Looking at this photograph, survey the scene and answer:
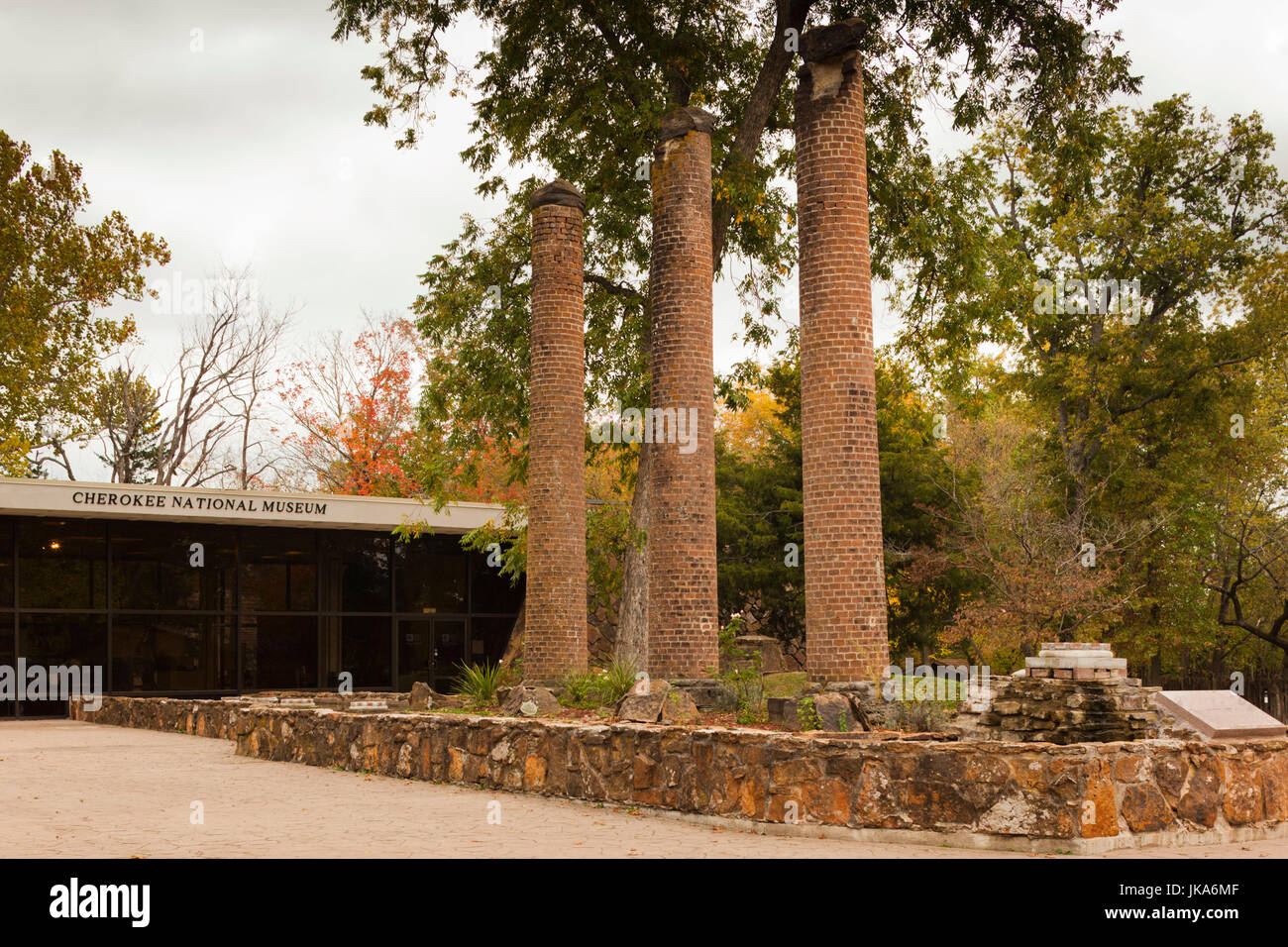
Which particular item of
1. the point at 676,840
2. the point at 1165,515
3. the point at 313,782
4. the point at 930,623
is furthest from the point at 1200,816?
the point at 930,623

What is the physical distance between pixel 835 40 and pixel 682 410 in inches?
191

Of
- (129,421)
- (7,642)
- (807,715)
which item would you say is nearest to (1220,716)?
(807,715)

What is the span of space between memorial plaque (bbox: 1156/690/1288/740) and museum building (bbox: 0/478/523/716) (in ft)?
57.5

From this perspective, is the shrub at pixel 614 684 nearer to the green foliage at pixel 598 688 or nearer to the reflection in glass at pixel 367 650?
the green foliage at pixel 598 688

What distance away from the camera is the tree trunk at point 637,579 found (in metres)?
20.3

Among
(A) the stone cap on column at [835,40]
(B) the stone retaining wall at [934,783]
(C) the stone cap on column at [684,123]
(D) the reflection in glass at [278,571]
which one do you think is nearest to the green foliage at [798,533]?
(D) the reflection in glass at [278,571]

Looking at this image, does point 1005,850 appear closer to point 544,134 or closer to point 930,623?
point 544,134

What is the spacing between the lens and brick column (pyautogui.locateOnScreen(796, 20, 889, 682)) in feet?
43.9

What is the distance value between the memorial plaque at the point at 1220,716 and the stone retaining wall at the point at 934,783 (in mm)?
573

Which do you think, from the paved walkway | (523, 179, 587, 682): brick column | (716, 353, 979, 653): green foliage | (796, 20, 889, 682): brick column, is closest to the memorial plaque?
the paved walkway

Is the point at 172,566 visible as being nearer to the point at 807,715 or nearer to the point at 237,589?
the point at 237,589

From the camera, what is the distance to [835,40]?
14211 millimetres

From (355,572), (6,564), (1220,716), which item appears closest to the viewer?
(1220,716)

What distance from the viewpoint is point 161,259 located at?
114 ft
